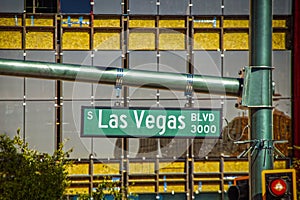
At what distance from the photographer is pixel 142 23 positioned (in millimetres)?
20094

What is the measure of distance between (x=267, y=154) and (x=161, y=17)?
1464 centimetres

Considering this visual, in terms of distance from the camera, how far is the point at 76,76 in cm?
595

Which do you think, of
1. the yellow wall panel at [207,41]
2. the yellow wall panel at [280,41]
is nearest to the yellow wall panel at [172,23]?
the yellow wall panel at [207,41]

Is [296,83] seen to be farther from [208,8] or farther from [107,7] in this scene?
[107,7]

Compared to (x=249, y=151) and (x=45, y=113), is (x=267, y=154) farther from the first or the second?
(x=45, y=113)

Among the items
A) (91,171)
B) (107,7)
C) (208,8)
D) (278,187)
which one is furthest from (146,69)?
(278,187)

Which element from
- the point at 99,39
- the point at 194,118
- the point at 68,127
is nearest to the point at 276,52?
the point at 99,39

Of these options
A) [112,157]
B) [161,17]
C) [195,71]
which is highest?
[161,17]

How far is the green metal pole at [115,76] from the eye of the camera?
592cm

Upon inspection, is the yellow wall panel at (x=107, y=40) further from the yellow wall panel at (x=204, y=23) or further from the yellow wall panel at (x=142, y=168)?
the yellow wall panel at (x=142, y=168)

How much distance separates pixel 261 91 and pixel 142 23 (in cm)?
1458

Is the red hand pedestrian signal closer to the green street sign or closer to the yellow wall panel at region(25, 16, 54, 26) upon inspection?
the green street sign

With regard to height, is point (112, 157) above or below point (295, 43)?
below

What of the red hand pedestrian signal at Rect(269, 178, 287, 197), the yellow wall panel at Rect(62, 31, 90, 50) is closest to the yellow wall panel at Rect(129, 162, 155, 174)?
the yellow wall panel at Rect(62, 31, 90, 50)
